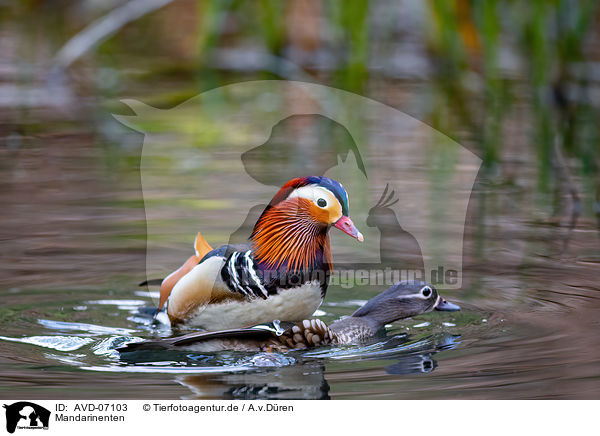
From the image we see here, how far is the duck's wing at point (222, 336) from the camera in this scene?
3.90 m

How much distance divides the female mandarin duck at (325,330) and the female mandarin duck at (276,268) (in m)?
0.08

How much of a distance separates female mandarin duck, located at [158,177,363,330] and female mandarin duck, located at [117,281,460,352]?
8 centimetres

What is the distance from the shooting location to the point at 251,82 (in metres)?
9.08

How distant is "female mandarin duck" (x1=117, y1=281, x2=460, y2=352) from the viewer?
3.95 m

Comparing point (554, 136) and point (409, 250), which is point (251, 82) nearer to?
point (554, 136)

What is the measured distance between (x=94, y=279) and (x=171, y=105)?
3431 mm

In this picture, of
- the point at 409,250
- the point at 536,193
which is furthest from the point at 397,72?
the point at 409,250

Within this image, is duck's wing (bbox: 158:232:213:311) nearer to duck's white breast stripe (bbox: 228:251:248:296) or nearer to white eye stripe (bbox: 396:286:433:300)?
duck's white breast stripe (bbox: 228:251:248:296)

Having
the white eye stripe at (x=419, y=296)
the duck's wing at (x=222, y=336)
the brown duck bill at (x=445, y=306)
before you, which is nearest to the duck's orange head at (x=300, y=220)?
the duck's wing at (x=222, y=336)

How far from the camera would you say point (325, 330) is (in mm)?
4113

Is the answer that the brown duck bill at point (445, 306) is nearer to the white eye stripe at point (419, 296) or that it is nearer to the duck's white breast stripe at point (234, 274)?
the white eye stripe at point (419, 296)
